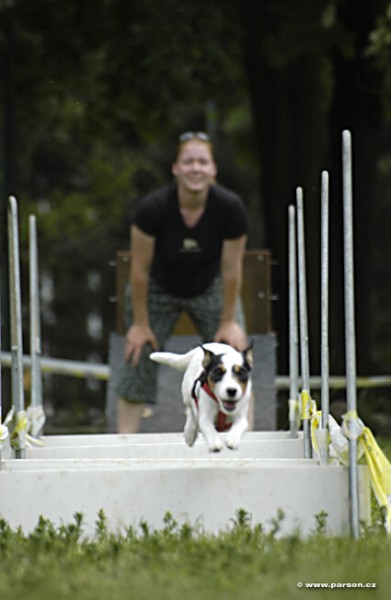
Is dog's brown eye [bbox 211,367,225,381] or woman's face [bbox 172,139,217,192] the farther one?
woman's face [bbox 172,139,217,192]

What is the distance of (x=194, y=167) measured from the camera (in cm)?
1102

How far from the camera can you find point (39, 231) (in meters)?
29.5

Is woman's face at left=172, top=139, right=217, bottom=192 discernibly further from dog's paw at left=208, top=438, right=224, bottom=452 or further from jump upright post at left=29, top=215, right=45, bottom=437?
dog's paw at left=208, top=438, right=224, bottom=452

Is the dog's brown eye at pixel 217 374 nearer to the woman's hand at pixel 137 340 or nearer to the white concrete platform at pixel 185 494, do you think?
the white concrete platform at pixel 185 494

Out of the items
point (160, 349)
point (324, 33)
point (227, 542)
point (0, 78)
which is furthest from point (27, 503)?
point (0, 78)

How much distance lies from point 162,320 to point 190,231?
747 millimetres

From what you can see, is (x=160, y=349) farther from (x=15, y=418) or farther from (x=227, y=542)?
(x=227, y=542)

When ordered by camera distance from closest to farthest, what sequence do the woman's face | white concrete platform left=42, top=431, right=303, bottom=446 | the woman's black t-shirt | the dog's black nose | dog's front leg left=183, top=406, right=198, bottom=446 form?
the dog's black nose → dog's front leg left=183, top=406, right=198, bottom=446 → white concrete platform left=42, top=431, right=303, bottom=446 → the woman's face → the woman's black t-shirt

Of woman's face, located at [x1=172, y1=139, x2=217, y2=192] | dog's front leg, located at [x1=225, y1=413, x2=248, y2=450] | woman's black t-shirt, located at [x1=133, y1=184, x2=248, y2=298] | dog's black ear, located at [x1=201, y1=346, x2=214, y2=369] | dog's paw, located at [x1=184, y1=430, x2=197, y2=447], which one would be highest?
woman's face, located at [x1=172, y1=139, x2=217, y2=192]

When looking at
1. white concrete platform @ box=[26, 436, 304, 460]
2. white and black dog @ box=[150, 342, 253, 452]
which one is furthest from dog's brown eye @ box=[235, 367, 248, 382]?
white concrete platform @ box=[26, 436, 304, 460]

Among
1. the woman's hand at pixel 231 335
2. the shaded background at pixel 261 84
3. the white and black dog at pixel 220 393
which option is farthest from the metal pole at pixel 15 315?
the shaded background at pixel 261 84

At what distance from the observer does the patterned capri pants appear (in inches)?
452

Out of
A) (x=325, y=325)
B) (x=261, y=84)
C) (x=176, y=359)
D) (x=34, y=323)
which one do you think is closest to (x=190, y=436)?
(x=176, y=359)

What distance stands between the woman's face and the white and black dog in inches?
139
